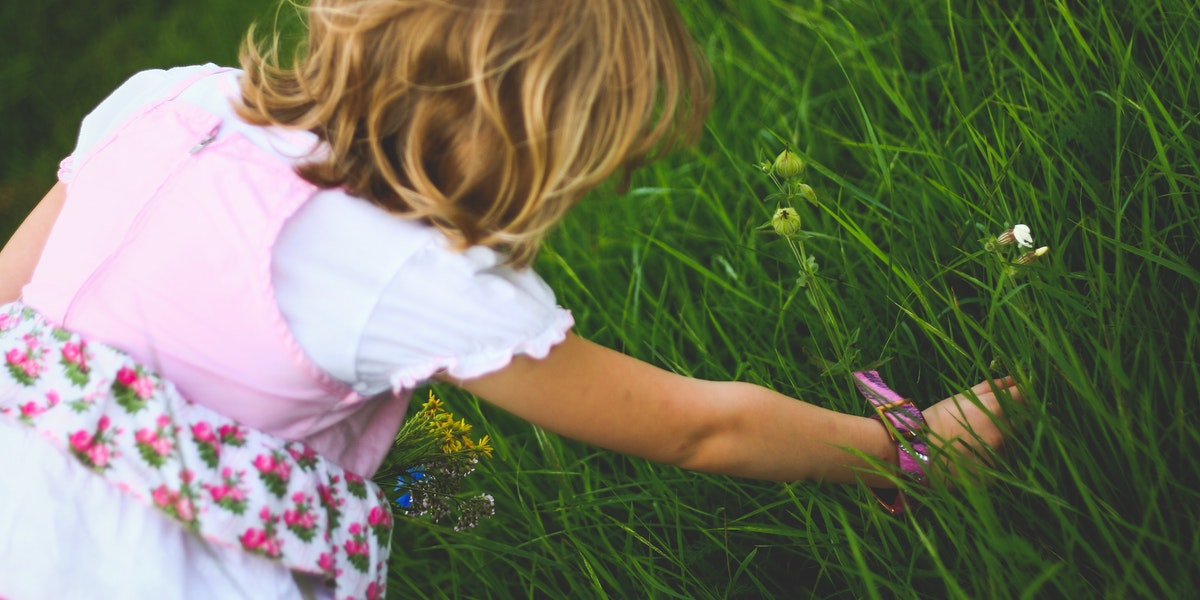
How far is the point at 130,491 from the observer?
3.30ft

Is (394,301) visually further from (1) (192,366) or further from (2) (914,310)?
(2) (914,310)

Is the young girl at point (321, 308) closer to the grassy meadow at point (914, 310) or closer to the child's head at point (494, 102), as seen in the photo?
the child's head at point (494, 102)

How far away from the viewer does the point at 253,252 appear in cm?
99

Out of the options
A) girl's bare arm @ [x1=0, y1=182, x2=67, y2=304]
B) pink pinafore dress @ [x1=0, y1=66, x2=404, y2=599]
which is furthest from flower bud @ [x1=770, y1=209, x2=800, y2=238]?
girl's bare arm @ [x1=0, y1=182, x2=67, y2=304]

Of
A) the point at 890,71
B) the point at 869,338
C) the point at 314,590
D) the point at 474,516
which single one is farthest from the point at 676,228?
the point at 314,590

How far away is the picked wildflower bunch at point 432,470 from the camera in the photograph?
1.41m

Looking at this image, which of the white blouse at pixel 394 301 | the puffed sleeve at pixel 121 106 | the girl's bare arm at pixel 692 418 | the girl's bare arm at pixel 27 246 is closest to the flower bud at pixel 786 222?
the girl's bare arm at pixel 692 418

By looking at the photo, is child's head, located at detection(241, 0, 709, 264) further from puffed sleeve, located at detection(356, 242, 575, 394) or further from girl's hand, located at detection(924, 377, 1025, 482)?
girl's hand, located at detection(924, 377, 1025, 482)

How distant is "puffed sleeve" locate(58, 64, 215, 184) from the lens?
4.06 ft

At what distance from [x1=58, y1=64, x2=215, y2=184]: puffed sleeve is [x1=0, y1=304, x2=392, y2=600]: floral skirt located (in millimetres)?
274

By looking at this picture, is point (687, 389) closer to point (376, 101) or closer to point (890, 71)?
point (376, 101)

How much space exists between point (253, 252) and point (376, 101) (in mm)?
193

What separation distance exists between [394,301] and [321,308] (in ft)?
0.22

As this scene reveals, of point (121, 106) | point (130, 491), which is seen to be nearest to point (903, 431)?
point (130, 491)
